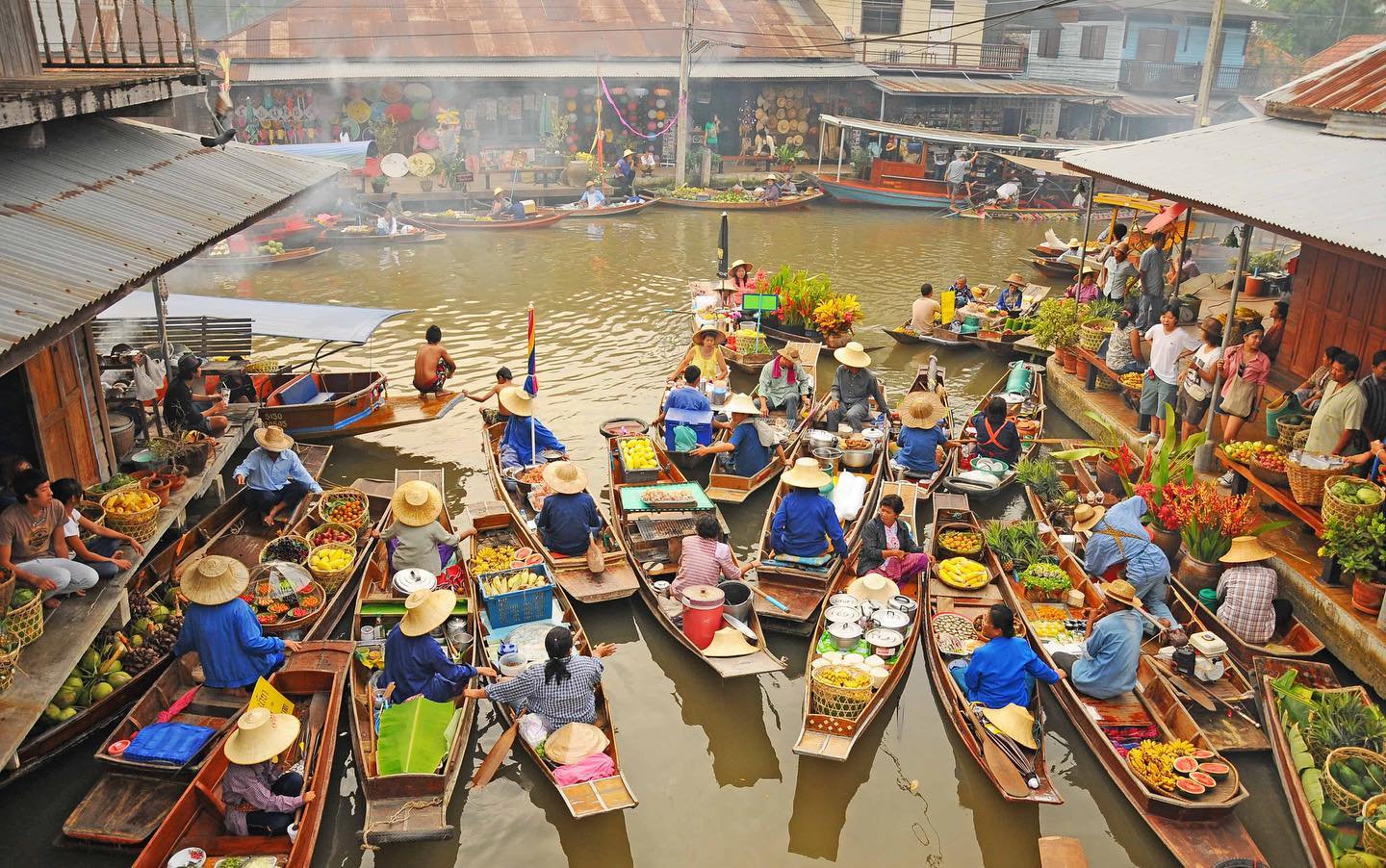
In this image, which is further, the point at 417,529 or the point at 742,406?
the point at 742,406

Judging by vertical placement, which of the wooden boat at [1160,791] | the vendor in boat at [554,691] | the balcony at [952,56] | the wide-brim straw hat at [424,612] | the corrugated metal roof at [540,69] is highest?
the balcony at [952,56]

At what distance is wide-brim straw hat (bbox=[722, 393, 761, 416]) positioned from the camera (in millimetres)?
12664

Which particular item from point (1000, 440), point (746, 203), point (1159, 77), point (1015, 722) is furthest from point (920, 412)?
point (1159, 77)

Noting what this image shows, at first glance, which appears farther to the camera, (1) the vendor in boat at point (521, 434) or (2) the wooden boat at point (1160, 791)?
(1) the vendor in boat at point (521, 434)

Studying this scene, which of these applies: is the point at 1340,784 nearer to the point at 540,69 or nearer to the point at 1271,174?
the point at 1271,174

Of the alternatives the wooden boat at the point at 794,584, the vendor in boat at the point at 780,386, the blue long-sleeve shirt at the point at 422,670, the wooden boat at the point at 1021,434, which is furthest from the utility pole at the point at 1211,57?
the blue long-sleeve shirt at the point at 422,670

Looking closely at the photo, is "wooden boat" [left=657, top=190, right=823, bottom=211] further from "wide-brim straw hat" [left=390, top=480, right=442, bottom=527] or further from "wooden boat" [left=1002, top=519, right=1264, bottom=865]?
"wooden boat" [left=1002, top=519, right=1264, bottom=865]

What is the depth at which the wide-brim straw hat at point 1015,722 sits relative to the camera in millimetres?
7629

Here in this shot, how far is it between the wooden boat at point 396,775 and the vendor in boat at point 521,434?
314cm

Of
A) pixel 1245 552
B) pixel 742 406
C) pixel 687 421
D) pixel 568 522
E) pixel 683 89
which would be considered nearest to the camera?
pixel 1245 552

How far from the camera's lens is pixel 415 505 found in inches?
375

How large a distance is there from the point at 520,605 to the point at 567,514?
1.25 metres

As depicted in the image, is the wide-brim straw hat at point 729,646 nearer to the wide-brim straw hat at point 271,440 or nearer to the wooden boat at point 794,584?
the wooden boat at point 794,584

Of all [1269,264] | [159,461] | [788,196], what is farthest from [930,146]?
[159,461]
